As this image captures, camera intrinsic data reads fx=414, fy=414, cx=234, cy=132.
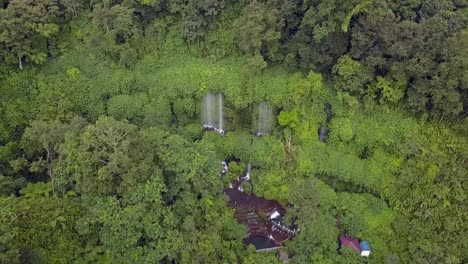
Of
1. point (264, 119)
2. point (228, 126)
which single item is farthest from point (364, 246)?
point (228, 126)

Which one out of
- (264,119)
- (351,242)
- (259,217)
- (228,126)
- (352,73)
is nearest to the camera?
(351,242)

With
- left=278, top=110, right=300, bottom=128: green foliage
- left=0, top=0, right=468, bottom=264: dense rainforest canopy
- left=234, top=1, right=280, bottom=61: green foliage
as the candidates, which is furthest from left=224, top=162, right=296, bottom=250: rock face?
left=234, top=1, right=280, bottom=61: green foliage

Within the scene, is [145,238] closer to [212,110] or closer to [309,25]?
[212,110]

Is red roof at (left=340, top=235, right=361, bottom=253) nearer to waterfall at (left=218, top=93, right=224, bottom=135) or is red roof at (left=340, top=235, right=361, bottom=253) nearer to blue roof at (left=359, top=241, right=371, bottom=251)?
blue roof at (left=359, top=241, right=371, bottom=251)

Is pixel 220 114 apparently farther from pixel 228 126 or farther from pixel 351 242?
pixel 351 242

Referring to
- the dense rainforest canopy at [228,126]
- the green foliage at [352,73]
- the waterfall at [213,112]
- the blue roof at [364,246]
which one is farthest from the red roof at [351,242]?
the waterfall at [213,112]

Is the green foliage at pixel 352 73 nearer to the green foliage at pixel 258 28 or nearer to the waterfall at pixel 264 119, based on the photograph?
the green foliage at pixel 258 28
